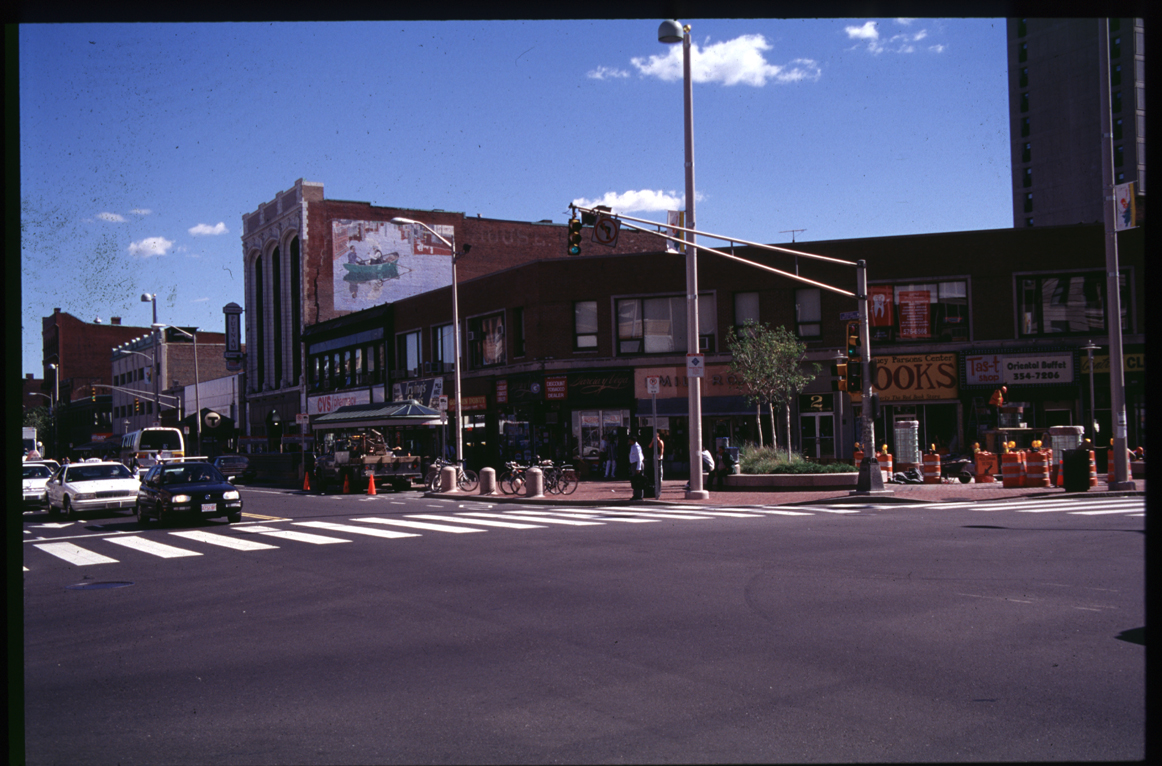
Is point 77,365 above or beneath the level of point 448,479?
above

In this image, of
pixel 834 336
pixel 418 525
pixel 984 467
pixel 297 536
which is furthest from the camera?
pixel 834 336

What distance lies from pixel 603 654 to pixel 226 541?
11.8 m

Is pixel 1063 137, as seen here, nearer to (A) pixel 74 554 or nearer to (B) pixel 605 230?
(B) pixel 605 230

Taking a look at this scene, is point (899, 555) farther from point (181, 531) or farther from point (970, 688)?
point (181, 531)

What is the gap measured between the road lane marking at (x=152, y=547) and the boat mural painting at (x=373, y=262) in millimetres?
45895

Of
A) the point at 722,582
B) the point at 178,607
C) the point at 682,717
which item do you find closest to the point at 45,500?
the point at 178,607

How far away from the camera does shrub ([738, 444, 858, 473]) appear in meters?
27.3

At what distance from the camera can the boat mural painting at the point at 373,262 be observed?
6322 cm

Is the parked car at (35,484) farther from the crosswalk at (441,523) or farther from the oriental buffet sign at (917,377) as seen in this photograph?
the oriental buffet sign at (917,377)

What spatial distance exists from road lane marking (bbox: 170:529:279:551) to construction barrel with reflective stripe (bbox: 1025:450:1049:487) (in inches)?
793

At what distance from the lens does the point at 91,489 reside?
24.3m

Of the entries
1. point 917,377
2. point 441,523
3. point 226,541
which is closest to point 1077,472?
point 917,377

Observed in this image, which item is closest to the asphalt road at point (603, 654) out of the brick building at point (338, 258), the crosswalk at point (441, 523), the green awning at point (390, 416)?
the crosswalk at point (441, 523)

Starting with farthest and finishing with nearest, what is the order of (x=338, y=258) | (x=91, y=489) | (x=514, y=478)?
(x=338, y=258) < (x=514, y=478) < (x=91, y=489)
